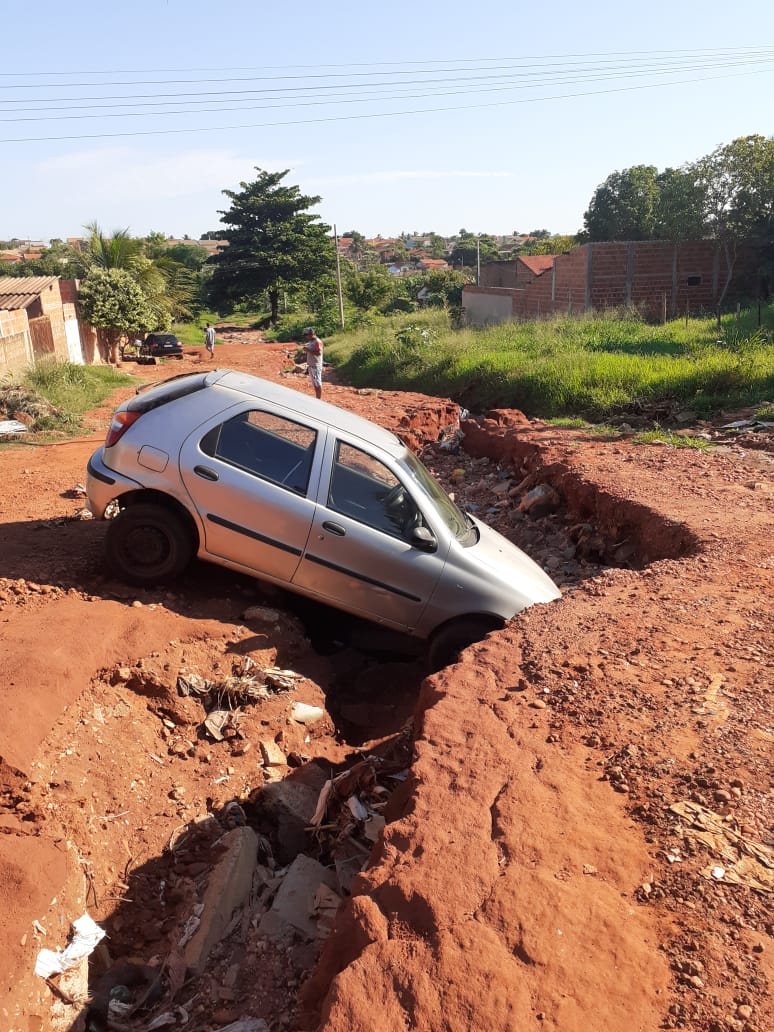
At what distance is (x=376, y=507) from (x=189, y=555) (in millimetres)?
1390

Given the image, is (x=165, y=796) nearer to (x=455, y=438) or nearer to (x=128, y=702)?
(x=128, y=702)

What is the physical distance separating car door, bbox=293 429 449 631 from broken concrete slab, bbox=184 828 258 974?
→ 195 cm

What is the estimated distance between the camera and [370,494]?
5785 mm

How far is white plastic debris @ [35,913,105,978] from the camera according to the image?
3354 millimetres

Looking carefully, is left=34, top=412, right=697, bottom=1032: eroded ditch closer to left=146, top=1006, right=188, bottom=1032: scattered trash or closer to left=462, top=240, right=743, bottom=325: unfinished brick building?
left=146, top=1006, right=188, bottom=1032: scattered trash

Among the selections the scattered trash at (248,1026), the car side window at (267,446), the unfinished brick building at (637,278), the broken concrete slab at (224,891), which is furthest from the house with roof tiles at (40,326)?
the scattered trash at (248,1026)

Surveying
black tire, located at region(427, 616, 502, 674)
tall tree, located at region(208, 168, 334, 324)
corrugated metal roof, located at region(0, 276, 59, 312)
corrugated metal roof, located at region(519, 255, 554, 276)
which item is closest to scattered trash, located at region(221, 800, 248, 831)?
black tire, located at region(427, 616, 502, 674)

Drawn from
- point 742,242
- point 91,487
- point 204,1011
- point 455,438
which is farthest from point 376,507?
point 742,242

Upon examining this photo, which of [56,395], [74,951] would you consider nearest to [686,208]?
[56,395]

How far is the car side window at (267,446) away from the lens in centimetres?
571

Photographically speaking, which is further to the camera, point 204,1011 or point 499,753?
point 499,753

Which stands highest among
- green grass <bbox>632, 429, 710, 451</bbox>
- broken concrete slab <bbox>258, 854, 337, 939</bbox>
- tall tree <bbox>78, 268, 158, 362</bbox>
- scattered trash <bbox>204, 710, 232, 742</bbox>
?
tall tree <bbox>78, 268, 158, 362</bbox>

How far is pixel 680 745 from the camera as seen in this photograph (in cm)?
379

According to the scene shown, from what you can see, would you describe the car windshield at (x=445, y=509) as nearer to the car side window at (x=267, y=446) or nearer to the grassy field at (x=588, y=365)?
the car side window at (x=267, y=446)
